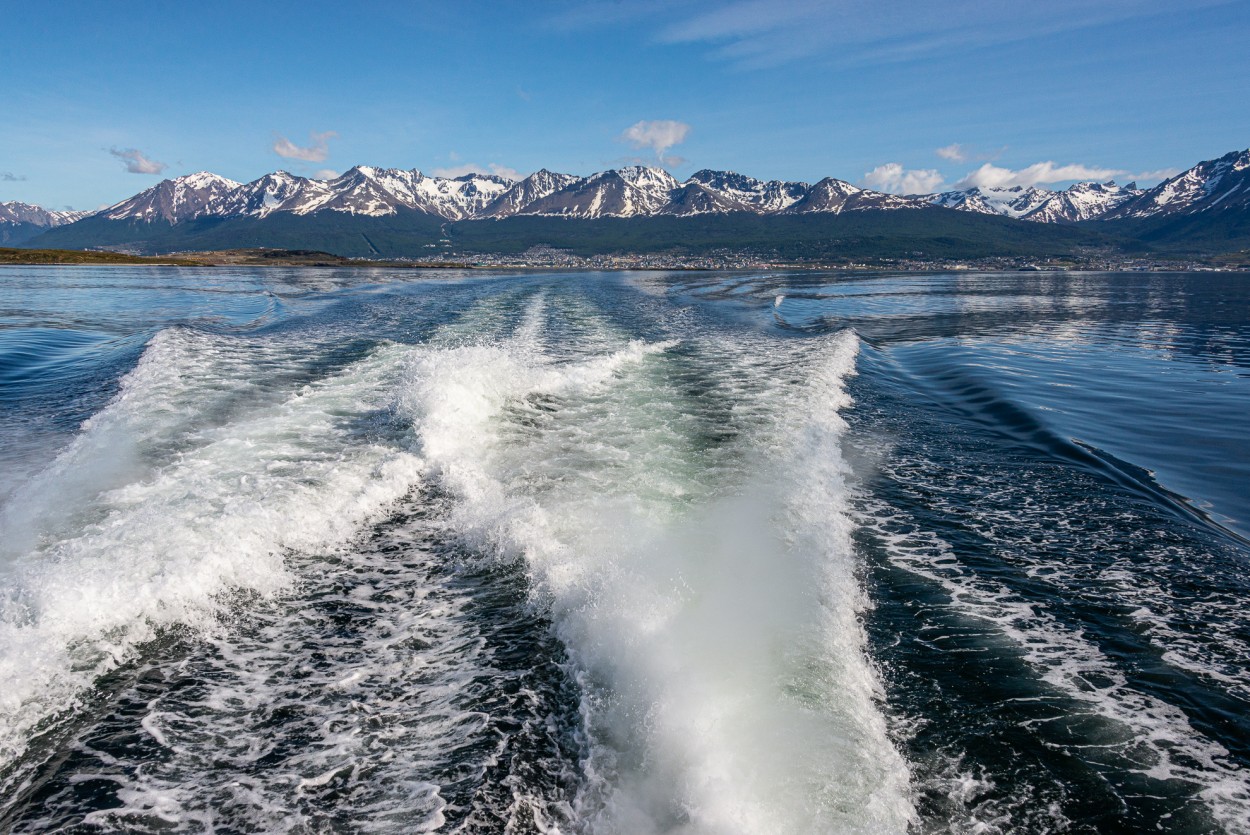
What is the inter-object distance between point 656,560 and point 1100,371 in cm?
2352

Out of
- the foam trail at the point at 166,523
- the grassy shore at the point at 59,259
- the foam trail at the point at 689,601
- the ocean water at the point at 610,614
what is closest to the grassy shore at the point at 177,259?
the grassy shore at the point at 59,259

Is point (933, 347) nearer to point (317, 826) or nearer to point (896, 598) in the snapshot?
point (896, 598)

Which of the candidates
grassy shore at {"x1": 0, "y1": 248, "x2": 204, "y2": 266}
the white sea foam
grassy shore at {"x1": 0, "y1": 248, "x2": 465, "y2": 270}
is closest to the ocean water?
the white sea foam

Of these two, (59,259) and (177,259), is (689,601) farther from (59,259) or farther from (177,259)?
(177,259)

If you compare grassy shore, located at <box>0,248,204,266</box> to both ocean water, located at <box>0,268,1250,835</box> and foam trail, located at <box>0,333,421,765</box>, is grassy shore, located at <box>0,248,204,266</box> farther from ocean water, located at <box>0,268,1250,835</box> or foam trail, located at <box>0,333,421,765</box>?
foam trail, located at <box>0,333,421,765</box>

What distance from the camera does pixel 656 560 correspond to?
820 cm

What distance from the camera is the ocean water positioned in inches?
188

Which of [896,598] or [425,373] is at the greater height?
[425,373]

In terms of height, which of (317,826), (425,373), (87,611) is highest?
(425,373)

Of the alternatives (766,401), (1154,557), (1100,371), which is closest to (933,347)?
(1100,371)

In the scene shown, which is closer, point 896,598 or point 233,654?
point 233,654

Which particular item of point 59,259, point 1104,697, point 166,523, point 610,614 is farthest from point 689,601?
point 59,259

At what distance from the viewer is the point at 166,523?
27.6 ft

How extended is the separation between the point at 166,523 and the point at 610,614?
21.0 feet
